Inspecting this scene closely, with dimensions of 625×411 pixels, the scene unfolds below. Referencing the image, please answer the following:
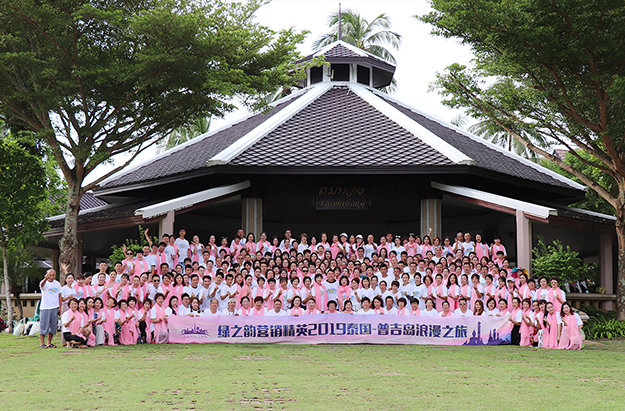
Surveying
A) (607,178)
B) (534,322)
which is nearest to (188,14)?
(534,322)

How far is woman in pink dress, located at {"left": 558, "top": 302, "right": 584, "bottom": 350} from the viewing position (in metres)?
12.5

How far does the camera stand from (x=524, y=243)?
1694 centimetres

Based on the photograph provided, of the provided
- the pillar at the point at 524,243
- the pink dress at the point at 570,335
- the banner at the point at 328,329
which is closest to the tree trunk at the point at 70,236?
the banner at the point at 328,329

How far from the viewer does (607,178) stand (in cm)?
2198

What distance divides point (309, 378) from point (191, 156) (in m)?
14.1

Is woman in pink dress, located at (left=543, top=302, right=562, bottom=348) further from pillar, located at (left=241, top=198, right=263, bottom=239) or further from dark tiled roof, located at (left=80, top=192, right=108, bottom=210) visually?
dark tiled roof, located at (left=80, top=192, right=108, bottom=210)

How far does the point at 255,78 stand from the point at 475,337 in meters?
8.86

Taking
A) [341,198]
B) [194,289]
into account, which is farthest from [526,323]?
[341,198]

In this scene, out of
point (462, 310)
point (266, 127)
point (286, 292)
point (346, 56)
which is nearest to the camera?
point (462, 310)

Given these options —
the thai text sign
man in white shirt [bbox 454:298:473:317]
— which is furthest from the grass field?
the thai text sign

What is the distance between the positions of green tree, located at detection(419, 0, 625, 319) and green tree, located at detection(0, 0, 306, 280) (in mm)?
4864

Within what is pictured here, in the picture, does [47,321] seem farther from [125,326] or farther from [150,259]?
[150,259]

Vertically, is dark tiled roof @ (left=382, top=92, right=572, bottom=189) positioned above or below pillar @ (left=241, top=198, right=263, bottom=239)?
above

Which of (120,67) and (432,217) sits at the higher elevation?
(120,67)
